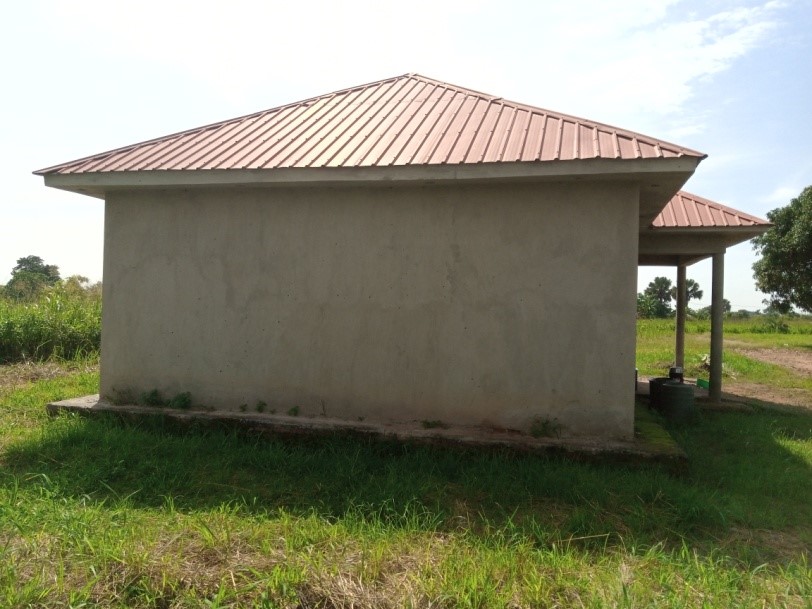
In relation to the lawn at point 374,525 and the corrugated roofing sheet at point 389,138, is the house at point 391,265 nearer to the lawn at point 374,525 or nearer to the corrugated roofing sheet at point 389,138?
the corrugated roofing sheet at point 389,138

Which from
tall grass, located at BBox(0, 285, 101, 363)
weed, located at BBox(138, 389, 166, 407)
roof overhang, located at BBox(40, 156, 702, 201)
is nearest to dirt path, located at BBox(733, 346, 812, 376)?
roof overhang, located at BBox(40, 156, 702, 201)

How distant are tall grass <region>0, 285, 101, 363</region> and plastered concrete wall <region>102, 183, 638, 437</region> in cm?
607

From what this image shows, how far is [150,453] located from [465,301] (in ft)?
10.6

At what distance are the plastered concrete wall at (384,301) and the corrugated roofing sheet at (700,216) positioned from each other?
11.7 ft

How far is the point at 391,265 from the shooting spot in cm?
592

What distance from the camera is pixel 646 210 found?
6.99m

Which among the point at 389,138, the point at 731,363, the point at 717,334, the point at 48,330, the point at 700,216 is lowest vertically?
the point at 731,363

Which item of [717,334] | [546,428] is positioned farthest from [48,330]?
[717,334]

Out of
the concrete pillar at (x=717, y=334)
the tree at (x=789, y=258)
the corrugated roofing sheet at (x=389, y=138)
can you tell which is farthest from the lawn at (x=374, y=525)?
the tree at (x=789, y=258)

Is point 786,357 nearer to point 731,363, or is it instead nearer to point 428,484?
point 731,363

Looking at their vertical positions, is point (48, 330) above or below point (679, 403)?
above

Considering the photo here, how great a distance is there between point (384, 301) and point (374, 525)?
8.39 feet

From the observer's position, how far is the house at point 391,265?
548 cm

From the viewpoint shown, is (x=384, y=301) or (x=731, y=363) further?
(x=731, y=363)
